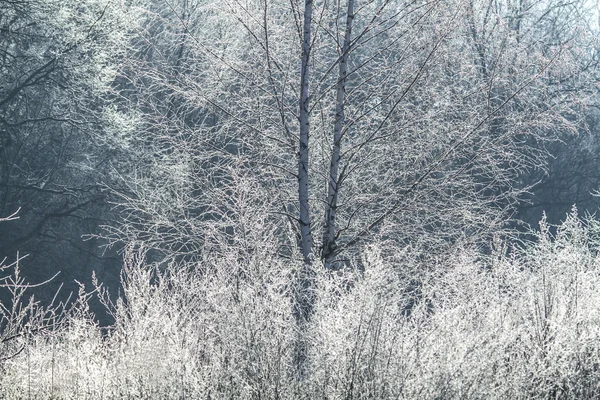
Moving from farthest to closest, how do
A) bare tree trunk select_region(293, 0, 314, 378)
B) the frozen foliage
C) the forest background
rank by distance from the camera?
bare tree trunk select_region(293, 0, 314, 378), the forest background, the frozen foliage

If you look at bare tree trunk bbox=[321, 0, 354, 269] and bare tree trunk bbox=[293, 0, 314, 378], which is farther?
bare tree trunk bbox=[321, 0, 354, 269]

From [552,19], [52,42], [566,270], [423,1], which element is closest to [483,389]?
[566,270]

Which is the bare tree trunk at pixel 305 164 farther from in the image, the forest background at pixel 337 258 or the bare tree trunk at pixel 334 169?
the bare tree trunk at pixel 334 169

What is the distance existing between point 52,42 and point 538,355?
12.5m

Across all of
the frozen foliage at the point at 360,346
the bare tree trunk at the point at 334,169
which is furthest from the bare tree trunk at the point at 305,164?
the frozen foliage at the point at 360,346

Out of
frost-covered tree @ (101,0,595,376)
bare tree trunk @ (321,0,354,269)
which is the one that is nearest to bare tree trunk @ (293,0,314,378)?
frost-covered tree @ (101,0,595,376)

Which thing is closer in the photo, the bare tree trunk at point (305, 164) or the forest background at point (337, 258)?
the forest background at point (337, 258)

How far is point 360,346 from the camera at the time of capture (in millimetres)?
5574

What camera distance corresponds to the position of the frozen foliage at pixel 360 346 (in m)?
5.54

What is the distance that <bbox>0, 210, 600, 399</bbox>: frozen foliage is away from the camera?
5.54 meters

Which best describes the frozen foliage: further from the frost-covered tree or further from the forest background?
the frost-covered tree

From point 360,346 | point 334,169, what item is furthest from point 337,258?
point 360,346

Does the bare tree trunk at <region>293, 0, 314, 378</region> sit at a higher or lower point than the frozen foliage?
higher

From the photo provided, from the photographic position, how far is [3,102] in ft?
53.2
